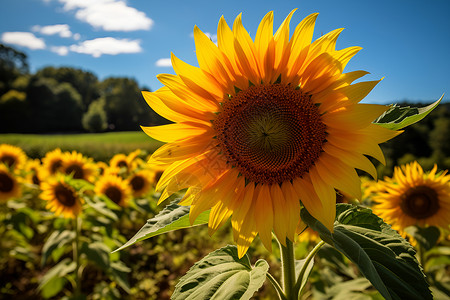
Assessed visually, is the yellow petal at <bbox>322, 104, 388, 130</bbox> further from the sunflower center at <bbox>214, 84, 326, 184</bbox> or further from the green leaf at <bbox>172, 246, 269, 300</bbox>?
the green leaf at <bbox>172, 246, 269, 300</bbox>

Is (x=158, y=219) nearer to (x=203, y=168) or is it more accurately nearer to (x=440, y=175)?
(x=203, y=168)

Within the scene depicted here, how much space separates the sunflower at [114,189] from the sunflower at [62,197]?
0.53m

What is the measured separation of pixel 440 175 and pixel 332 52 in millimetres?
2205

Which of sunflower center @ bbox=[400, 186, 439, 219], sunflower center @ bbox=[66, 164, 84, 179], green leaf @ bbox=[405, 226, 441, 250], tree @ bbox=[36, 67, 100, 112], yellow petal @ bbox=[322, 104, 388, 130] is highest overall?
tree @ bbox=[36, 67, 100, 112]

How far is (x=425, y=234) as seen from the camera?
2521mm

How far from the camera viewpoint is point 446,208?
2645 millimetres

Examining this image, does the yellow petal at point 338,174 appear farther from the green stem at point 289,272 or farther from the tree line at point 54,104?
the tree line at point 54,104

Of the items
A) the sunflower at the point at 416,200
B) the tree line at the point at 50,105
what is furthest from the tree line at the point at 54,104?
the sunflower at the point at 416,200

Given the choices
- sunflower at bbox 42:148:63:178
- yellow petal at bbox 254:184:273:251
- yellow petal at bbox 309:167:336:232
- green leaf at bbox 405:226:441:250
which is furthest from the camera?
sunflower at bbox 42:148:63:178

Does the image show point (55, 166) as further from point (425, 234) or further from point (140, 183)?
point (425, 234)

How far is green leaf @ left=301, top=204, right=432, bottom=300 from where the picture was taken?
1068 millimetres

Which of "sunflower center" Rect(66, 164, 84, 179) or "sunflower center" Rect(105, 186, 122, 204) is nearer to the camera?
"sunflower center" Rect(105, 186, 122, 204)

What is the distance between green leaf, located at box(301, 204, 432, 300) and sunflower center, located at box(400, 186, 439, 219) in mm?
1632

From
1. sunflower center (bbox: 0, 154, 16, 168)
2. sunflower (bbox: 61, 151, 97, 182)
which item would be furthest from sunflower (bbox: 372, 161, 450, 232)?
sunflower center (bbox: 0, 154, 16, 168)
